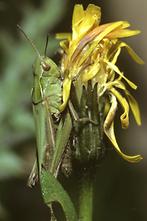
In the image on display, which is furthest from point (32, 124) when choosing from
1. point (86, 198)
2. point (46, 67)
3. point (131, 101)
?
point (86, 198)

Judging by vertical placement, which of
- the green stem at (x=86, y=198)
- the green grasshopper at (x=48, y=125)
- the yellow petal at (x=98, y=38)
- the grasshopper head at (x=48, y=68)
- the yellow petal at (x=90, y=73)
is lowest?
the green stem at (x=86, y=198)

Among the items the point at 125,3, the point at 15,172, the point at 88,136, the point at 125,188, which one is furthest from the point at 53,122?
the point at 125,3

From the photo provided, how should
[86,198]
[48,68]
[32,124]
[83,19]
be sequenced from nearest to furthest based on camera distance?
1. [86,198]
2. [83,19]
3. [48,68]
4. [32,124]

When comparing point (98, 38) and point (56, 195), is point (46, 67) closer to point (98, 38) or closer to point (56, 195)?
point (98, 38)

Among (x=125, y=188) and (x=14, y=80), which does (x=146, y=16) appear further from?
(x=14, y=80)

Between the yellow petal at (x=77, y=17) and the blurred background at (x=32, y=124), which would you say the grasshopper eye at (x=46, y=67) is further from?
the blurred background at (x=32, y=124)

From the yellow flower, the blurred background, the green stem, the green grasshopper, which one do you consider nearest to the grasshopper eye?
the green grasshopper

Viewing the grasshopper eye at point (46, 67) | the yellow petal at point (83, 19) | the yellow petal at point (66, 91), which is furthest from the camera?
the grasshopper eye at point (46, 67)

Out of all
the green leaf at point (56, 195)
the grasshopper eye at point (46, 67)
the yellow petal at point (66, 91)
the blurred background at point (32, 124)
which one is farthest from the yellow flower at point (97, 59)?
the blurred background at point (32, 124)
